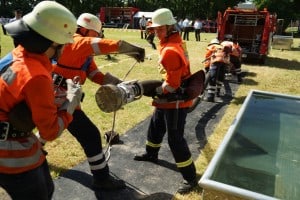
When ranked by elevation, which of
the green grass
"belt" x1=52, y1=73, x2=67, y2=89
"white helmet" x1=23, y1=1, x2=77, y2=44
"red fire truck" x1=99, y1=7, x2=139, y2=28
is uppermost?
"white helmet" x1=23, y1=1, x2=77, y2=44

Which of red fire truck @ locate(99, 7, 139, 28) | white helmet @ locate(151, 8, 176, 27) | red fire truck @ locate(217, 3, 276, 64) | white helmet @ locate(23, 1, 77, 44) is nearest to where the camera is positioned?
white helmet @ locate(23, 1, 77, 44)

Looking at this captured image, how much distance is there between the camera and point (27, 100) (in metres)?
2.24

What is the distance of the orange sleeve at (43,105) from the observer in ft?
7.20

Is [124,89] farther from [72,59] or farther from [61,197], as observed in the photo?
[61,197]

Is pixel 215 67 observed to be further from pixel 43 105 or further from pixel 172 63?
pixel 43 105

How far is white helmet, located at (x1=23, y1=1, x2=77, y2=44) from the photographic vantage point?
231cm

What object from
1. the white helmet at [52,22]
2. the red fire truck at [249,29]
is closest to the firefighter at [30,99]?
the white helmet at [52,22]

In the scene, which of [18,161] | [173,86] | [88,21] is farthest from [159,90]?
[18,161]

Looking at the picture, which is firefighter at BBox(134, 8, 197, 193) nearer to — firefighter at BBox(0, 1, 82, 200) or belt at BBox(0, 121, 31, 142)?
firefighter at BBox(0, 1, 82, 200)

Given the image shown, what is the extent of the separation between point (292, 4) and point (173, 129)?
38105mm

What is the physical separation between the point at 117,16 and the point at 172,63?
4412cm

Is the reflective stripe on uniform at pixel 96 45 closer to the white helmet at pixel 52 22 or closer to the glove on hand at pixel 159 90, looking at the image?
the glove on hand at pixel 159 90

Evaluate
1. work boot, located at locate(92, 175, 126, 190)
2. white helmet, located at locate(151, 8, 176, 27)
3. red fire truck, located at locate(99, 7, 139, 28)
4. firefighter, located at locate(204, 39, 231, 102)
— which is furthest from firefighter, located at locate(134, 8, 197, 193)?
red fire truck, located at locate(99, 7, 139, 28)

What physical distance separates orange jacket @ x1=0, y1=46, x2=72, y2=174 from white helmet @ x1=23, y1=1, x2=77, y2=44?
0.16 metres
